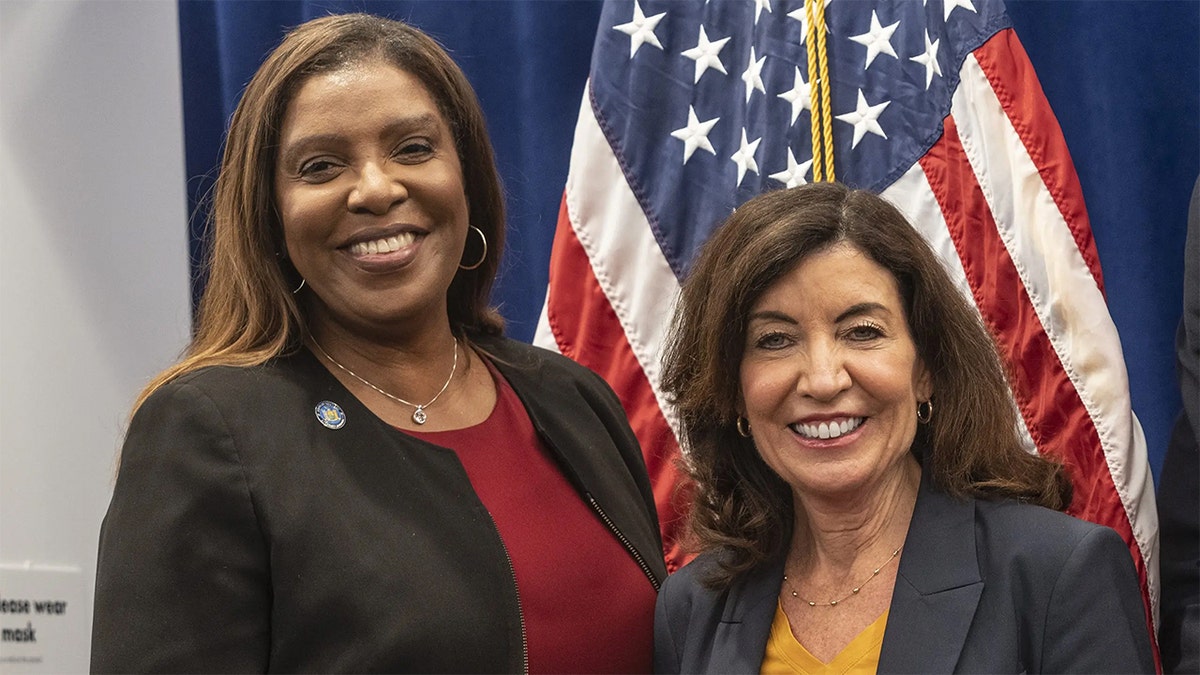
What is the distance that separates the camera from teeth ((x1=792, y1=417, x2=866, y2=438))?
1.83m

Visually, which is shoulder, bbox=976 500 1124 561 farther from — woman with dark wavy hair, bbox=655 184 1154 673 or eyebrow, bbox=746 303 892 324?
eyebrow, bbox=746 303 892 324

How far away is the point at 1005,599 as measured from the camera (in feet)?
5.59

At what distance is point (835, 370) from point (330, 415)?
0.73 m

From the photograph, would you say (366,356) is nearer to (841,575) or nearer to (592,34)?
(841,575)

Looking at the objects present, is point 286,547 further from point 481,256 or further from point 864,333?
point 864,333

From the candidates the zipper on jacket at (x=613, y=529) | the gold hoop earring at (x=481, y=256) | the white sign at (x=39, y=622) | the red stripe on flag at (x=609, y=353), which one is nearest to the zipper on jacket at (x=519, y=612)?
the zipper on jacket at (x=613, y=529)

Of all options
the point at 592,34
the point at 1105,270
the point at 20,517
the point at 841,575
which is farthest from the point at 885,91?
the point at 20,517

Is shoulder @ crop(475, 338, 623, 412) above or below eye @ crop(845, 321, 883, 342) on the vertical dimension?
below

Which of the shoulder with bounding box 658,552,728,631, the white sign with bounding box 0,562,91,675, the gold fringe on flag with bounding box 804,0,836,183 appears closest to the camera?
the shoulder with bounding box 658,552,728,631

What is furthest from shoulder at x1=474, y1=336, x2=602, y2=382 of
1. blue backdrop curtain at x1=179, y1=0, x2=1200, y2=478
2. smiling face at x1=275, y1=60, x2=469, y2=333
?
blue backdrop curtain at x1=179, y1=0, x2=1200, y2=478

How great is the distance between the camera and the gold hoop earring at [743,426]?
2029mm

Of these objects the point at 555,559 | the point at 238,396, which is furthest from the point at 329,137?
the point at 555,559

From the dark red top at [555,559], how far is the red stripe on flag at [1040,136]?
1.27 m

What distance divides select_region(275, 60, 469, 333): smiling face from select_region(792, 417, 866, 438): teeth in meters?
0.62
